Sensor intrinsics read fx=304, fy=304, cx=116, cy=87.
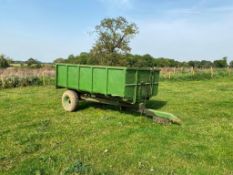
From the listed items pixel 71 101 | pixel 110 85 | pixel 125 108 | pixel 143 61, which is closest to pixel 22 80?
pixel 71 101

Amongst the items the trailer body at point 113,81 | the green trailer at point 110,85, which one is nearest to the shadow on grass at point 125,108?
the green trailer at point 110,85

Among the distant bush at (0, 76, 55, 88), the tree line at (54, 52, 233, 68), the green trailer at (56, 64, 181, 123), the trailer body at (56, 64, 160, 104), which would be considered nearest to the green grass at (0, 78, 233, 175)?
the green trailer at (56, 64, 181, 123)

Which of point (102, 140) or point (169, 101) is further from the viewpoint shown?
point (169, 101)

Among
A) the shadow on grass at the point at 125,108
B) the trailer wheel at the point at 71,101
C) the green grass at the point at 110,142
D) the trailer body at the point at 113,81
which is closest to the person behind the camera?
the green grass at the point at 110,142

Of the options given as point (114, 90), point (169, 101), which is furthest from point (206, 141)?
point (169, 101)

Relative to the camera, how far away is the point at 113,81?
408 inches

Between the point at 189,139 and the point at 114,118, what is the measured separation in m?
3.24

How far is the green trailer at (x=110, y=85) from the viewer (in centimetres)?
1017

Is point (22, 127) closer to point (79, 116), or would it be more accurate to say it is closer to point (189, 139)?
point (79, 116)

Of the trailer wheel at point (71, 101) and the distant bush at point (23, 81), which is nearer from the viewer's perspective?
the trailer wheel at point (71, 101)

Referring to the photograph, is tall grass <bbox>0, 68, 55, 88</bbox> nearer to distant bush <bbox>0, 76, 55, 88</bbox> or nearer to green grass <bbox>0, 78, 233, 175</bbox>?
distant bush <bbox>0, 76, 55, 88</bbox>

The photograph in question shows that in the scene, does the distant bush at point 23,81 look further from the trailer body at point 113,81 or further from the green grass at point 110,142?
the trailer body at point 113,81

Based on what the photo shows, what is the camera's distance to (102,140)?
798cm

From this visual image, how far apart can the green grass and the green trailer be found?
19.4 inches
